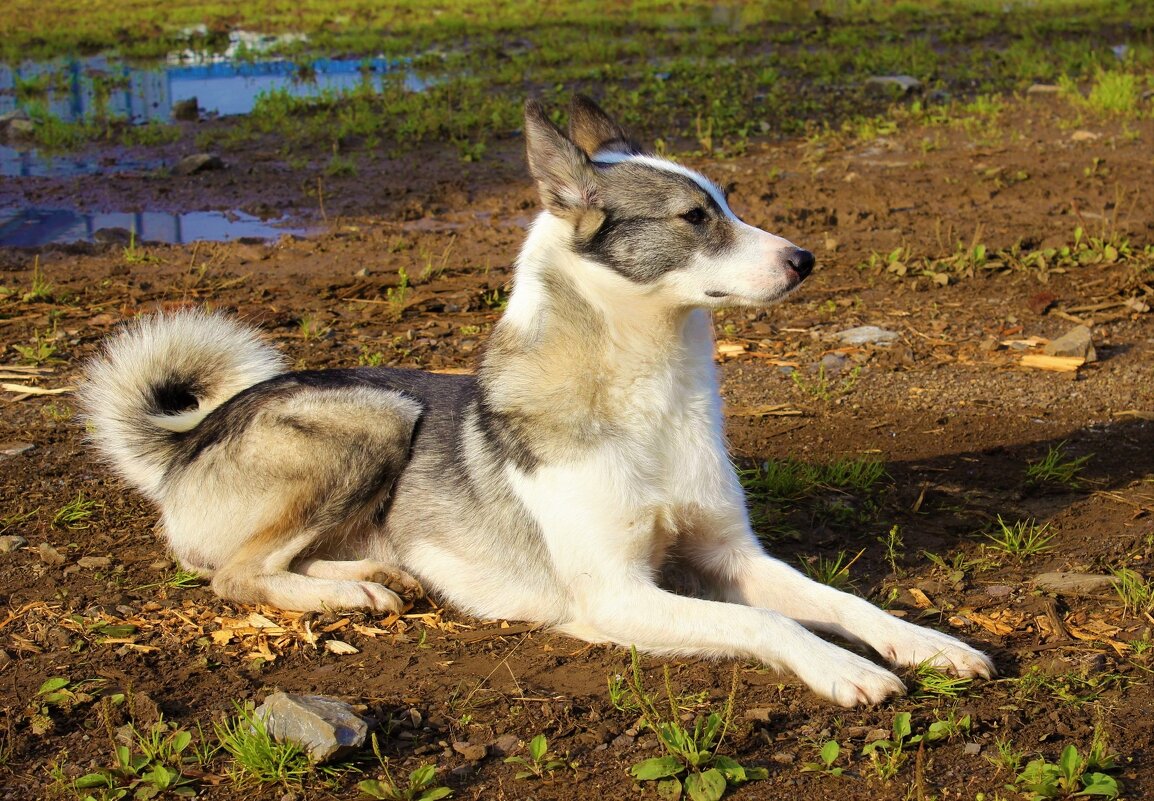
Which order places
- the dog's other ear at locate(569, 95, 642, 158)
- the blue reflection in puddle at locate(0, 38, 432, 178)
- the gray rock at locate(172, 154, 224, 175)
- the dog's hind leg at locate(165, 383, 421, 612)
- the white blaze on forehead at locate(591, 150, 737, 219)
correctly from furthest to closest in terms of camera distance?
1. the blue reflection in puddle at locate(0, 38, 432, 178)
2. the gray rock at locate(172, 154, 224, 175)
3. the dog's other ear at locate(569, 95, 642, 158)
4. the dog's hind leg at locate(165, 383, 421, 612)
5. the white blaze on forehead at locate(591, 150, 737, 219)

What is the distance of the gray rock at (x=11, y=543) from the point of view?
4289 mm

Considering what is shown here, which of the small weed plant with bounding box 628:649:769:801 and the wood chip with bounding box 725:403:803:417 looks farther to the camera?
the wood chip with bounding box 725:403:803:417

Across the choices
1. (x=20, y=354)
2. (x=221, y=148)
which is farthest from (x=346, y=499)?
(x=221, y=148)

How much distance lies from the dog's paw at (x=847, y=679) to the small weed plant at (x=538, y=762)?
2.38ft

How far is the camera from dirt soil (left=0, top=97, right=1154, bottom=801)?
122 inches

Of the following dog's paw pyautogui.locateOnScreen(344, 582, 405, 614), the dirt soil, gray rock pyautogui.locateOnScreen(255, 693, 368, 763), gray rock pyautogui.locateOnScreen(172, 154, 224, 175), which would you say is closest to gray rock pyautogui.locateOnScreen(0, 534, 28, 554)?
the dirt soil

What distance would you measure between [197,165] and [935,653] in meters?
8.17

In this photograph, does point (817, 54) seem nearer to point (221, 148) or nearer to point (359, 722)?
point (221, 148)

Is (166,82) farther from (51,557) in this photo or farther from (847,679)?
(847,679)

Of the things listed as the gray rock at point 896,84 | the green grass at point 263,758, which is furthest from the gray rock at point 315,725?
the gray rock at point 896,84

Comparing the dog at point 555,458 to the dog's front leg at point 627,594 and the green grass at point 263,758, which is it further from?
the green grass at point 263,758

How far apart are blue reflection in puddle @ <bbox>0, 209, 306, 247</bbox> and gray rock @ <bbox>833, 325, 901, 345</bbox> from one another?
402 centimetres

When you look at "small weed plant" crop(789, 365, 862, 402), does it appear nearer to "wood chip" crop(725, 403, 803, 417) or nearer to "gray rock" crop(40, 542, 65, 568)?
"wood chip" crop(725, 403, 803, 417)

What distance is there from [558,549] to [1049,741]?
1.44 meters
